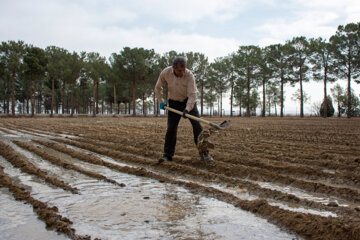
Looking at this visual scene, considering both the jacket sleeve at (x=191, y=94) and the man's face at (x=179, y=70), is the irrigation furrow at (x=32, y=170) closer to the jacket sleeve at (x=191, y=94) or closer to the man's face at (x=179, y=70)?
the jacket sleeve at (x=191, y=94)

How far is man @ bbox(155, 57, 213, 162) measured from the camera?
560 cm

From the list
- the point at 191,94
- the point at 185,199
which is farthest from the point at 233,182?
the point at 191,94

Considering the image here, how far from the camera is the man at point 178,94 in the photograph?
18.4 ft

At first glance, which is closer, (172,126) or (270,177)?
(270,177)

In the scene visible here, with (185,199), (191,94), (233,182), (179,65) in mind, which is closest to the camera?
(185,199)

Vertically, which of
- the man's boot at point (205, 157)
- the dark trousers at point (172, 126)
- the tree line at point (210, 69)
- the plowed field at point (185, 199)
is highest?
the tree line at point (210, 69)

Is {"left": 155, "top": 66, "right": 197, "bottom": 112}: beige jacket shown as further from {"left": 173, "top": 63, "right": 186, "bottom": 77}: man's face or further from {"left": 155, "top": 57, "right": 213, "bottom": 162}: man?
{"left": 173, "top": 63, "right": 186, "bottom": 77}: man's face

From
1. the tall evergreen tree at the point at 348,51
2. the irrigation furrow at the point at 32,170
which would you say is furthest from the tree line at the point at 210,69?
the irrigation furrow at the point at 32,170

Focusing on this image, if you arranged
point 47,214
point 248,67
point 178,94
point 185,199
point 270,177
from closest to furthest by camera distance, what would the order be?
point 47,214 → point 185,199 → point 270,177 → point 178,94 → point 248,67

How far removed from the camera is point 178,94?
5941mm

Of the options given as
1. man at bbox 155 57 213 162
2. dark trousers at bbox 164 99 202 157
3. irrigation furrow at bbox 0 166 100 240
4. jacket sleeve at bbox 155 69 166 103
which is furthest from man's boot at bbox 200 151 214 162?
irrigation furrow at bbox 0 166 100 240

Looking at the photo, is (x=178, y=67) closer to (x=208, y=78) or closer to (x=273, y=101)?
(x=208, y=78)

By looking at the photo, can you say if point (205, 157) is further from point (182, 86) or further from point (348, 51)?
point (348, 51)

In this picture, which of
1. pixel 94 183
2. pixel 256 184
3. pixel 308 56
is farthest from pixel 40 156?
pixel 308 56
